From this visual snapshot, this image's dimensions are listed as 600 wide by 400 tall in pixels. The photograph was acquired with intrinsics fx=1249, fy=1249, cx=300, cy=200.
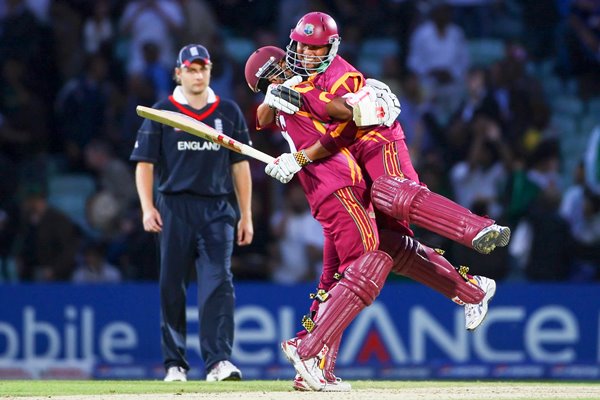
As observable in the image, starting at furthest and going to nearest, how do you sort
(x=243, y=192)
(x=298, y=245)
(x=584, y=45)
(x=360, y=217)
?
1. (x=584, y=45)
2. (x=298, y=245)
3. (x=243, y=192)
4. (x=360, y=217)

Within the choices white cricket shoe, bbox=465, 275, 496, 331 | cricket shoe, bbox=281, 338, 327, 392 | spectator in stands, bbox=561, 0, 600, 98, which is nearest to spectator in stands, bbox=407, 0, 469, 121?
spectator in stands, bbox=561, 0, 600, 98

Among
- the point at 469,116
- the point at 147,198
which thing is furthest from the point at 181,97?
the point at 469,116

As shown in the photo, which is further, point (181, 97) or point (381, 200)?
point (181, 97)

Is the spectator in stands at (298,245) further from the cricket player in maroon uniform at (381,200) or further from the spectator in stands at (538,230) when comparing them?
the cricket player in maroon uniform at (381,200)

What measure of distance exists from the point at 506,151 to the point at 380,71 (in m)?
1.79

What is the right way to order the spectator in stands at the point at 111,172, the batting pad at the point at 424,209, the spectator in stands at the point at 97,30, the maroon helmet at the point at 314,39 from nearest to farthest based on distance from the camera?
1. the batting pad at the point at 424,209
2. the maroon helmet at the point at 314,39
3. the spectator in stands at the point at 111,172
4. the spectator in stands at the point at 97,30

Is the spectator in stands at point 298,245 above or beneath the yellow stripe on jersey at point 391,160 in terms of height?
beneath

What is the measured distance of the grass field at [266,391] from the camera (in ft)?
21.2

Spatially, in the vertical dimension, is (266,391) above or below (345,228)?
below

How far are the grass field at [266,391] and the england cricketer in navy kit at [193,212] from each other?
0.45 meters

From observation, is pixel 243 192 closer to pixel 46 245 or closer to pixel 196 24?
pixel 46 245

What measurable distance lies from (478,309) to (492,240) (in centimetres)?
77

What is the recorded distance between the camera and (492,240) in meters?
6.32

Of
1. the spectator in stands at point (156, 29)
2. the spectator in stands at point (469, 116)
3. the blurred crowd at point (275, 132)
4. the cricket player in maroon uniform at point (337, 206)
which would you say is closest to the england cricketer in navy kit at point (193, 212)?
the cricket player in maroon uniform at point (337, 206)
